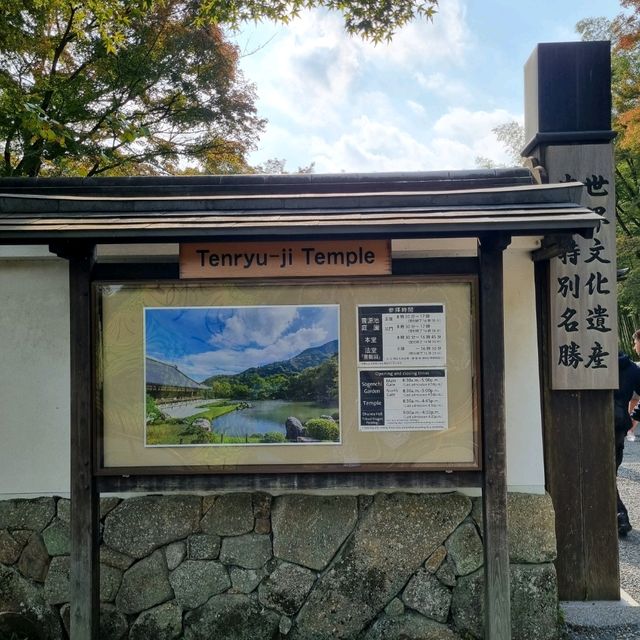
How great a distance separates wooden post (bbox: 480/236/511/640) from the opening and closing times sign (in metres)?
0.27

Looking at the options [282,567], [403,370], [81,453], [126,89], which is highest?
[126,89]

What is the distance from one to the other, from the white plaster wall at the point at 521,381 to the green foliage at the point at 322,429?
130 cm

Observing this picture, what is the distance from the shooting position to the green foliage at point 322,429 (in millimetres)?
3367

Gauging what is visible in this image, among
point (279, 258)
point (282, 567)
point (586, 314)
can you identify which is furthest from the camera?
point (586, 314)

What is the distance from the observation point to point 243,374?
3441 millimetres

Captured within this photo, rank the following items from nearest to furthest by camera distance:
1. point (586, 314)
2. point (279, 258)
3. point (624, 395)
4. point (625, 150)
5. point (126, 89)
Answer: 1. point (279, 258)
2. point (586, 314)
3. point (624, 395)
4. point (126, 89)
5. point (625, 150)

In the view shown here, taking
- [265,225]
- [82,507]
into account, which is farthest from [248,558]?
[265,225]

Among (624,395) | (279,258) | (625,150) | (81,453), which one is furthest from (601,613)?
(625,150)

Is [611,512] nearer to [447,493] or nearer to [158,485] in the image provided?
[447,493]

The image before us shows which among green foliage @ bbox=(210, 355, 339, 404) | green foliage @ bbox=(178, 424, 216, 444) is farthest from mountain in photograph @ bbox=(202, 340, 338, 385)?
green foliage @ bbox=(178, 424, 216, 444)

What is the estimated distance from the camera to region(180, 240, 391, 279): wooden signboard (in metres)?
3.31

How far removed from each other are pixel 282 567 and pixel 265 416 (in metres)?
1.12

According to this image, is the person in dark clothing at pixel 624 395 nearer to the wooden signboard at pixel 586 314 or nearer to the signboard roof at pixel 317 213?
the wooden signboard at pixel 586 314

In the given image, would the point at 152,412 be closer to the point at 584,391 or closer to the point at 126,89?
the point at 584,391
